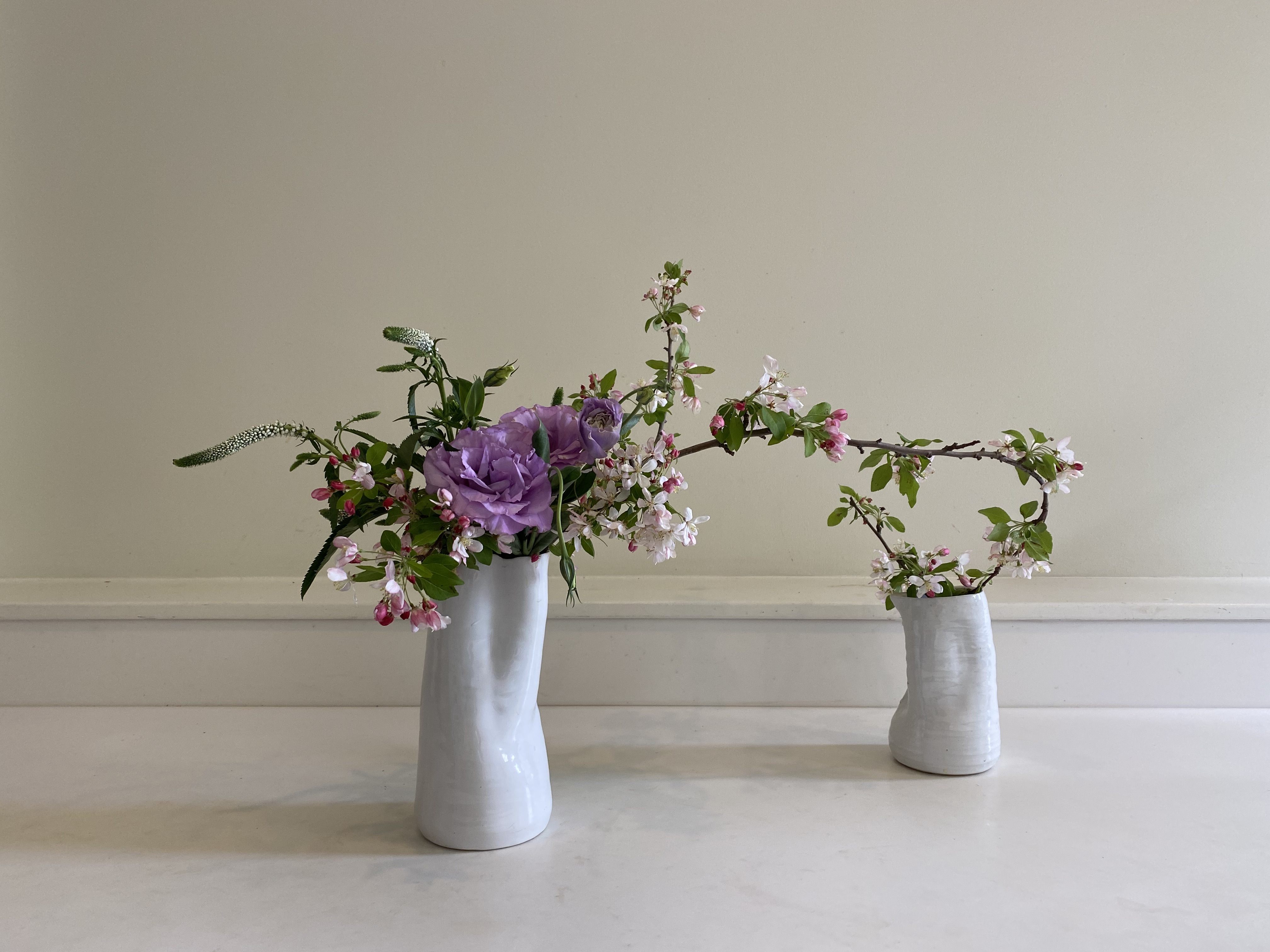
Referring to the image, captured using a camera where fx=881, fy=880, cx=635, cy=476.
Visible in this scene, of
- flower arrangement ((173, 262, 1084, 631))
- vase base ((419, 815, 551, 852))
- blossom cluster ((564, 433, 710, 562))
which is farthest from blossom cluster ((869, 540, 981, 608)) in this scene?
vase base ((419, 815, 551, 852))

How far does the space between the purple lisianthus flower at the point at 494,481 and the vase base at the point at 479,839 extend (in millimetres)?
245

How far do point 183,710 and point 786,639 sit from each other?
697 millimetres

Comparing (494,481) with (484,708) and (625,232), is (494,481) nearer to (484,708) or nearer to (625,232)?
(484,708)

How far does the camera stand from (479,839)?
0.68m

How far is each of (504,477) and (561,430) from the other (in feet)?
0.20

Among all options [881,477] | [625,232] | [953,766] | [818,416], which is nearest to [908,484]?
[881,477]

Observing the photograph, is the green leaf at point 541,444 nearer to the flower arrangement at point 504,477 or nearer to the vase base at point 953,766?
the flower arrangement at point 504,477

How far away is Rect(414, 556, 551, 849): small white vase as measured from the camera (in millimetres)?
655

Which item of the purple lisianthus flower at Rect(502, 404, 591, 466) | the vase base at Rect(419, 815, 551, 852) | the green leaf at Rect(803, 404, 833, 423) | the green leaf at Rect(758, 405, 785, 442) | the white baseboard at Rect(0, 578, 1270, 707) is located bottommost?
the vase base at Rect(419, 815, 551, 852)

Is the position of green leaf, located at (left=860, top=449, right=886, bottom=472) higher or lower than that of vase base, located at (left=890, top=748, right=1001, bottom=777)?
higher

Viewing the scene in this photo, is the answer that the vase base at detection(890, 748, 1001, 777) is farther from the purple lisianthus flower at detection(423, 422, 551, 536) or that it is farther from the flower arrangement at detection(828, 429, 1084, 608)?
the purple lisianthus flower at detection(423, 422, 551, 536)

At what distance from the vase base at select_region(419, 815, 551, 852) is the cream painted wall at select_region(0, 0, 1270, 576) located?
0.55 m

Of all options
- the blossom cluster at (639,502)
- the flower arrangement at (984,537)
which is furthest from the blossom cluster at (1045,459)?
the blossom cluster at (639,502)

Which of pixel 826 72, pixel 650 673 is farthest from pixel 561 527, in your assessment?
pixel 826 72
